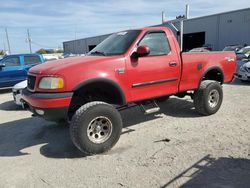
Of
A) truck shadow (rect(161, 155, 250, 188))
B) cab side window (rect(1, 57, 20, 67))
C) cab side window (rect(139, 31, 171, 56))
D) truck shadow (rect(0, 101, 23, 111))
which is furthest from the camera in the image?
cab side window (rect(1, 57, 20, 67))

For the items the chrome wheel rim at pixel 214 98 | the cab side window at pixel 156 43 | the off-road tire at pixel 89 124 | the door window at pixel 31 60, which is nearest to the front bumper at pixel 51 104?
the off-road tire at pixel 89 124

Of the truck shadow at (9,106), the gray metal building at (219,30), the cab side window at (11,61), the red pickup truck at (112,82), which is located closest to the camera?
the red pickup truck at (112,82)

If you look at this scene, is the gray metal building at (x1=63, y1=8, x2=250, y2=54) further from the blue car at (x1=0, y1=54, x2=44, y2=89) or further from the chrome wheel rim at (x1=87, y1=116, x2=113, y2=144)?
the chrome wheel rim at (x1=87, y1=116, x2=113, y2=144)

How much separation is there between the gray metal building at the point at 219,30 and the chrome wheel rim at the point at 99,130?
70.8 ft

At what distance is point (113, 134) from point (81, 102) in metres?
0.87

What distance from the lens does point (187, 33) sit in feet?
119

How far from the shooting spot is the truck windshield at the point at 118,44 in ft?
15.7

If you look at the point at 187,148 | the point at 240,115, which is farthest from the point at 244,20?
the point at 187,148

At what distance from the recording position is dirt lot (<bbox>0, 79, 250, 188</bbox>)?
3.38m

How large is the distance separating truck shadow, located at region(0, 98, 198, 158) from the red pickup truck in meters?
0.54

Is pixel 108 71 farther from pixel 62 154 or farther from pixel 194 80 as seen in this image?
pixel 194 80

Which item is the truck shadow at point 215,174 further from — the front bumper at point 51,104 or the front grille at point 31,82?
the front grille at point 31,82

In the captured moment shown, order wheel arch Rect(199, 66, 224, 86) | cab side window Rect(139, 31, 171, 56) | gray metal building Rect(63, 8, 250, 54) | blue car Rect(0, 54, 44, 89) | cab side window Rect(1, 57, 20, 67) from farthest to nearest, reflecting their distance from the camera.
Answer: gray metal building Rect(63, 8, 250, 54), cab side window Rect(1, 57, 20, 67), blue car Rect(0, 54, 44, 89), wheel arch Rect(199, 66, 224, 86), cab side window Rect(139, 31, 171, 56)

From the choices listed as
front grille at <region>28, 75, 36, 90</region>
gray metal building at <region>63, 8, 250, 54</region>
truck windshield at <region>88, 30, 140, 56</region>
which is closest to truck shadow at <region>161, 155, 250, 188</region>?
truck windshield at <region>88, 30, 140, 56</region>
